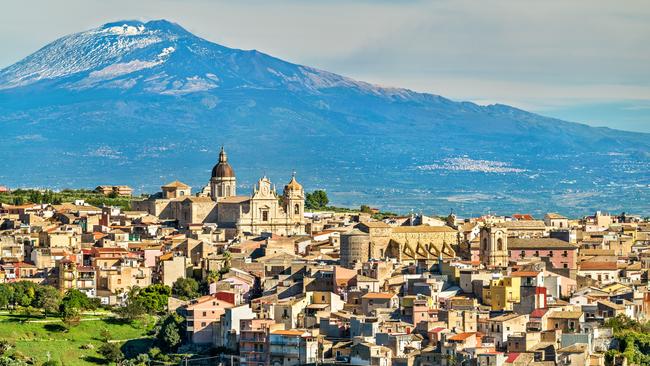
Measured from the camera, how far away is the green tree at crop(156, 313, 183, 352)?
162ft

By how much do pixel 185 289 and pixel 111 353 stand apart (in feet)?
23.4

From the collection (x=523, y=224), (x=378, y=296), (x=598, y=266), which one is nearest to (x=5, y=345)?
(x=378, y=296)

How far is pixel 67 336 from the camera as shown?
168 feet

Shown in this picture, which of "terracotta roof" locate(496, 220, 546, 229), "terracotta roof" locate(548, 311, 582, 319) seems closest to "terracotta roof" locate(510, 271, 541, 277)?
"terracotta roof" locate(548, 311, 582, 319)

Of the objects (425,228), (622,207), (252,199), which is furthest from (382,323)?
(622,207)

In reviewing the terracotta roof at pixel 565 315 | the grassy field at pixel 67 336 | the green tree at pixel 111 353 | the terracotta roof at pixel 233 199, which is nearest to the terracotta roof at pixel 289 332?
the green tree at pixel 111 353

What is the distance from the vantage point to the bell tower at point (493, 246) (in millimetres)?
57909

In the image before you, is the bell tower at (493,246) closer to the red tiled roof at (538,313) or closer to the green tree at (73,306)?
the red tiled roof at (538,313)

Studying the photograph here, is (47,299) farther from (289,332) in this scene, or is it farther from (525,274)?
(525,274)

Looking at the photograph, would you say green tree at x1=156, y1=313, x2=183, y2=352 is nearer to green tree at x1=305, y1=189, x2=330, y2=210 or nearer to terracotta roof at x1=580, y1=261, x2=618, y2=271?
terracotta roof at x1=580, y1=261, x2=618, y2=271

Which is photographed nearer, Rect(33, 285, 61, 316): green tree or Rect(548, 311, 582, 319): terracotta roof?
Rect(548, 311, 582, 319): terracotta roof

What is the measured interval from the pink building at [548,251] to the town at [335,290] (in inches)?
2.7

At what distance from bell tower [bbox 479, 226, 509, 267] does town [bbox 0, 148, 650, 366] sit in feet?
0.25

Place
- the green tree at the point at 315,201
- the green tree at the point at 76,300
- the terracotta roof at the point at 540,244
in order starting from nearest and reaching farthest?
the green tree at the point at 76,300
the terracotta roof at the point at 540,244
the green tree at the point at 315,201
